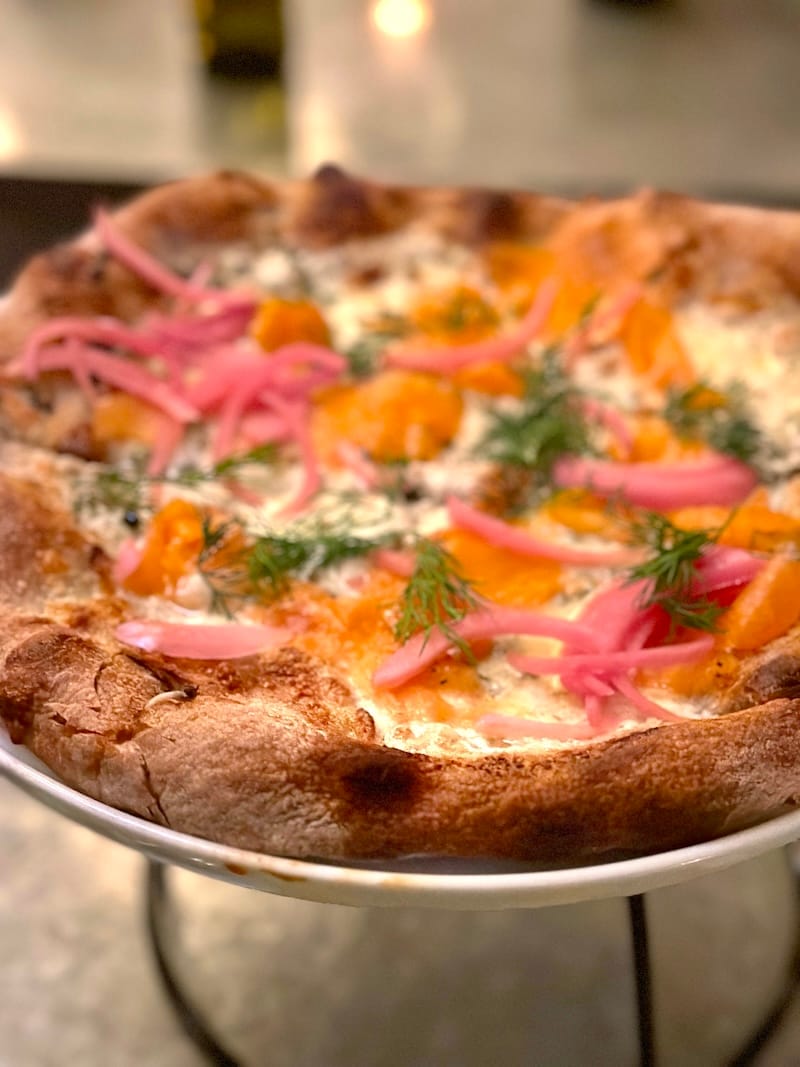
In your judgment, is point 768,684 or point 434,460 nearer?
point 768,684

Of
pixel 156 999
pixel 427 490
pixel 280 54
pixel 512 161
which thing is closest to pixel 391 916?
pixel 156 999

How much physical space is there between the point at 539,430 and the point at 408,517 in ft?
0.81

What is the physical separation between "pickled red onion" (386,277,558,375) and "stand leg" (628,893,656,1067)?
2.71 feet

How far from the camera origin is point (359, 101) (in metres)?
3.70

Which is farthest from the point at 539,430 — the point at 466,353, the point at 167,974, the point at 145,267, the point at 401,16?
the point at 401,16

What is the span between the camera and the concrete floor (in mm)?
1598

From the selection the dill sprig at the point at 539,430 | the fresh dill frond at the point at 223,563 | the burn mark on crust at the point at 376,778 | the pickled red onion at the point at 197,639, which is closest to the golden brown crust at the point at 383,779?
the burn mark on crust at the point at 376,778

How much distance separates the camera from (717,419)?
1640mm

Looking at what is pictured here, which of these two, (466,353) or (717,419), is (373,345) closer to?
(466,353)

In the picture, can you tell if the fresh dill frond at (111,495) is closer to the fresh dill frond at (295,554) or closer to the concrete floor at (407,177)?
the fresh dill frond at (295,554)

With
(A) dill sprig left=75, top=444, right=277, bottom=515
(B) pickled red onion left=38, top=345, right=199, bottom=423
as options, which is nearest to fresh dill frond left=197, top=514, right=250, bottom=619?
(A) dill sprig left=75, top=444, right=277, bottom=515

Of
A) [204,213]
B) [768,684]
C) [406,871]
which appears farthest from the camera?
[204,213]

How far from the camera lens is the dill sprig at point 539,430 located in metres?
1.61

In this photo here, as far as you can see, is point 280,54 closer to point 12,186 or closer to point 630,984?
point 12,186
